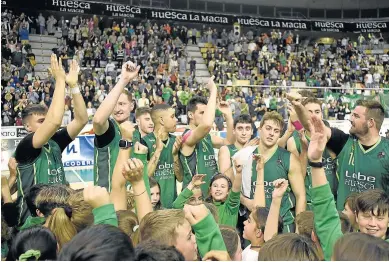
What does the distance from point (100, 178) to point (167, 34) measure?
970 inches

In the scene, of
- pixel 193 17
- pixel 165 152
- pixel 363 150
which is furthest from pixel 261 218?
pixel 193 17

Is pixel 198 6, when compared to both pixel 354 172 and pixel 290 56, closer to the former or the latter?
pixel 290 56

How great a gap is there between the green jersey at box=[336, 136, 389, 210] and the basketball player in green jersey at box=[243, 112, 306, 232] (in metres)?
0.41

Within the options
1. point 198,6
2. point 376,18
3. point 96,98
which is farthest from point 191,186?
point 376,18

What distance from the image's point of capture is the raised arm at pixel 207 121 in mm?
5551

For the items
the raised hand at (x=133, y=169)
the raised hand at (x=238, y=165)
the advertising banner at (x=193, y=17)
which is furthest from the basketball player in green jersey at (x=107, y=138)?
the advertising banner at (x=193, y=17)

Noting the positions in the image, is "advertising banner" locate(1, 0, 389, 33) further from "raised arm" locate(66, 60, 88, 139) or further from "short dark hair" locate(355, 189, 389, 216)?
"short dark hair" locate(355, 189, 389, 216)

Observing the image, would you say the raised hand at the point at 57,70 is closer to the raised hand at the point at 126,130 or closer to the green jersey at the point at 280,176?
the raised hand at the point at 126,130

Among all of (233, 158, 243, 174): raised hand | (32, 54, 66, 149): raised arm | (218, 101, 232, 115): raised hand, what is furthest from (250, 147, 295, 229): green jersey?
(32, 54, 66, 149): raised arm

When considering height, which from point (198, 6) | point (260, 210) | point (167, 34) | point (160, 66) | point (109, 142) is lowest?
point (260, 210)

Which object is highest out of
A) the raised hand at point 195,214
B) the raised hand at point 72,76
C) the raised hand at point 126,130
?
the raised hand at point 72,76

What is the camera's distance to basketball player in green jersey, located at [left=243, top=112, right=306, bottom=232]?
5324mm

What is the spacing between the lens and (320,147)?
130 inches

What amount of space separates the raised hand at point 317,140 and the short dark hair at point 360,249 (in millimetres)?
834
